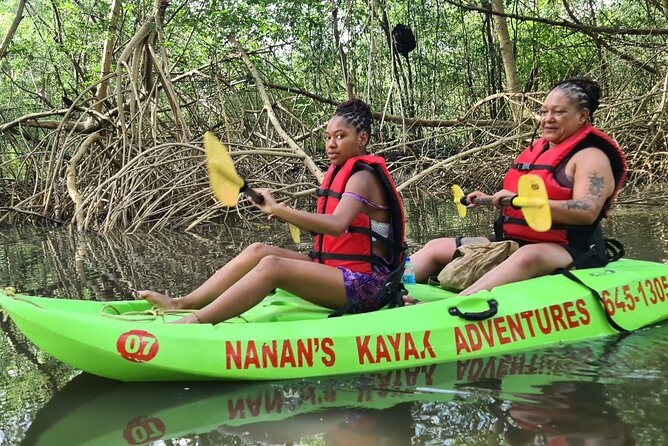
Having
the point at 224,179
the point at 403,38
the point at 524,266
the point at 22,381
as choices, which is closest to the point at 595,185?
the point at 524,266

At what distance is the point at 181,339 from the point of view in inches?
88.1

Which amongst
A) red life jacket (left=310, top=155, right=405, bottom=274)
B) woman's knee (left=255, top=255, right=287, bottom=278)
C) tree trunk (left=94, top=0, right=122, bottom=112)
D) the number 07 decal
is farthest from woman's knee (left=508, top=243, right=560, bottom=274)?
tree trunk (left=94, top=0, right=122, bottom=112)

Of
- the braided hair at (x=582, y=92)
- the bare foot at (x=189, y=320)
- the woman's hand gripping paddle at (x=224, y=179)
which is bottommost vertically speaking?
the bare foot at (x=189, y=320)

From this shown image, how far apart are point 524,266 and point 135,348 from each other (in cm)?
147

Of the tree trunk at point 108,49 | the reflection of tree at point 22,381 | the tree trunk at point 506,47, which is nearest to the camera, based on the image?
the reflection of tree at point 22,381

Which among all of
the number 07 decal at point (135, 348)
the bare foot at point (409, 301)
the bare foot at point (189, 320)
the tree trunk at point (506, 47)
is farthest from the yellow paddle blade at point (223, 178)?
the tree trunk at point (506, 47)

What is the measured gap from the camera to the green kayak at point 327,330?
2221 millimetres

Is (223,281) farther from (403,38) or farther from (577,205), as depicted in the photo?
(403,38)

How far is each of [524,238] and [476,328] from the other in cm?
55

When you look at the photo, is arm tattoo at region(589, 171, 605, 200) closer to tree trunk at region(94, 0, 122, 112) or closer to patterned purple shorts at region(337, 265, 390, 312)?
patterned purple shorts at region(337, 265, 390, 312)

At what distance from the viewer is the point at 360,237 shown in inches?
100

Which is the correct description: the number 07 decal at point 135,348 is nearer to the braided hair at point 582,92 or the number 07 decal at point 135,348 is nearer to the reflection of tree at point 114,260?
the reflection of tree at point 114,260

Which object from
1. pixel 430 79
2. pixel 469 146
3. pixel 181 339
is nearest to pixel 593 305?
pixel 181 339

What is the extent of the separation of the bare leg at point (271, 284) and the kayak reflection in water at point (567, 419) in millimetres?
786
